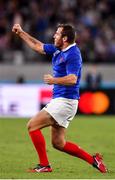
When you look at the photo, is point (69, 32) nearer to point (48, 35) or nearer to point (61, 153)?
point (61, 153)

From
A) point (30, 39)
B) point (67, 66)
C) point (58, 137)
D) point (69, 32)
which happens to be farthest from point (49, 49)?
point (58, 137)

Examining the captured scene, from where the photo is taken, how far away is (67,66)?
1002 centimetres

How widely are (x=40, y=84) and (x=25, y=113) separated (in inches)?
46.7

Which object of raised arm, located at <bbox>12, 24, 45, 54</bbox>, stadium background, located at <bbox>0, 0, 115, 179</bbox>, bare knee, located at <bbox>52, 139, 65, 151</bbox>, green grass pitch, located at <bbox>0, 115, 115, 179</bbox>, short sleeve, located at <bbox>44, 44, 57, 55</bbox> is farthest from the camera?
stadium background, located at <bbox>0, 0, 115, 179</bbox>

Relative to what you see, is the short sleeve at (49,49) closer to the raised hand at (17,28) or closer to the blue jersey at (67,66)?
the blue jersey at (67,66)

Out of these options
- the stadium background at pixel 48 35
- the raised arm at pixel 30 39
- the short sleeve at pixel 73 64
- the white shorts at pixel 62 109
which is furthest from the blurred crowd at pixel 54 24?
the short sleeve at pixel 73 64

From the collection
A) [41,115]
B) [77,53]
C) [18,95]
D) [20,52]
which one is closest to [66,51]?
[77,53]

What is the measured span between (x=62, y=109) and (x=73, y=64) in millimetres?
695

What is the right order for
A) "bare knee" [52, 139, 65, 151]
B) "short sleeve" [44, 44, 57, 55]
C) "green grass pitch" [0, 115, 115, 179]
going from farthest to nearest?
"short sleeve" [44, 44, 57, 55], "bare knee" [52, 139, 65, 151], "green grass pitch" [0, 115, 115, 179]

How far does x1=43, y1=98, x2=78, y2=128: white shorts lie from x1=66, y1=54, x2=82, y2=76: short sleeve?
1.66 ft

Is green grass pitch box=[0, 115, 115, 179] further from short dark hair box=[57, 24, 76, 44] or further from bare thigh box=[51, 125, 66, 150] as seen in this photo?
short dark hair box=[57, 24, 76, 44]

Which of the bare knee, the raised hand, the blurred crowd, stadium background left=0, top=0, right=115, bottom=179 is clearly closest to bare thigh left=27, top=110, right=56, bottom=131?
the bare knee

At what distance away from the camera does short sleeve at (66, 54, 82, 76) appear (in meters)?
9.92

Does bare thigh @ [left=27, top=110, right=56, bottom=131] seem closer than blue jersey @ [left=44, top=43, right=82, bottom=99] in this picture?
No
